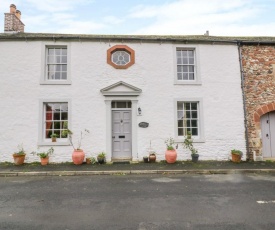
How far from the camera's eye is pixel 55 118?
11.5 meters

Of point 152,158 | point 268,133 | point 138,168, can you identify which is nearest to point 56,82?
point 138,168

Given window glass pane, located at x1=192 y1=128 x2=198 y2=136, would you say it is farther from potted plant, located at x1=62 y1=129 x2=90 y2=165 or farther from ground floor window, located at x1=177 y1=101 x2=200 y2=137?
potted plant, located at x1=62 y1=129 x2=90 y2=165

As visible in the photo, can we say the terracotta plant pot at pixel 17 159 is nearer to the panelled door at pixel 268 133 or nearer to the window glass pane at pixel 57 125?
the window glass pane at pixel 57 125

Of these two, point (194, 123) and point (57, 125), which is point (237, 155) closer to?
point (194, 123)

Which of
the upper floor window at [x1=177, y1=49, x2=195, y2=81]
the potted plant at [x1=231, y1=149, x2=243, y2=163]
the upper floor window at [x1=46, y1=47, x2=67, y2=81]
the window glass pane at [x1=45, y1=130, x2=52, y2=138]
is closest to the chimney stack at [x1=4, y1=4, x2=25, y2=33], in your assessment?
the upper floor window at [x1=46, y1=47, x2=67, y2=81]

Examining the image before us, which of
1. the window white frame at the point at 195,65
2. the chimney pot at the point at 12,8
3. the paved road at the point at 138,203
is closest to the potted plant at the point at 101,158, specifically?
the paved road at the point at 138,203

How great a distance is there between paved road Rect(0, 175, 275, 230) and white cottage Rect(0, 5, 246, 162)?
3390mm

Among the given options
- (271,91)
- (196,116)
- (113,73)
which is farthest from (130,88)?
(271,91)

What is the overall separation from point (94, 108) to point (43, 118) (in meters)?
2.60

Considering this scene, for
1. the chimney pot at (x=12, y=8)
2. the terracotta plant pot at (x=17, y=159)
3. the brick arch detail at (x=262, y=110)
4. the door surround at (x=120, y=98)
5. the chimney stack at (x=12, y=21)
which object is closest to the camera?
the terracotta plant pot at (x=17, y=159)

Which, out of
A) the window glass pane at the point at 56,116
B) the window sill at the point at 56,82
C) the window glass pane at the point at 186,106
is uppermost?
the window sill at the point at 56,82

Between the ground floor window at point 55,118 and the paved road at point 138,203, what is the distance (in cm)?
353

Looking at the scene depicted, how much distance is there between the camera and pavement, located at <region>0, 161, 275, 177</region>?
29.7ft

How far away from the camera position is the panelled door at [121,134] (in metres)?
11.6
